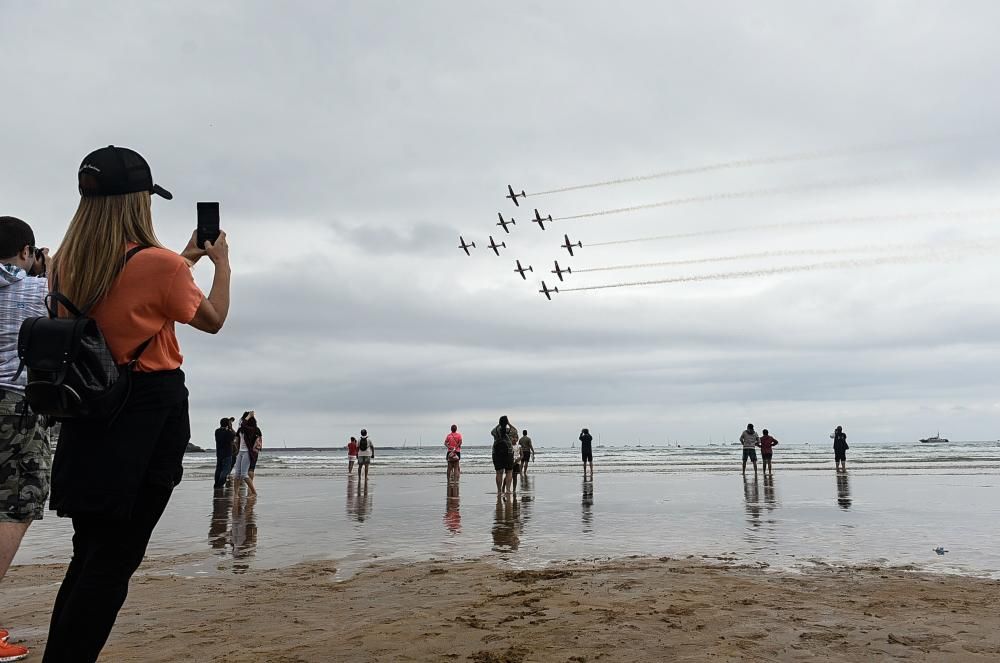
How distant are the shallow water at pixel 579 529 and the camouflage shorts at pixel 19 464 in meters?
3.79

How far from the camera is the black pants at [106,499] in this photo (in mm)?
2484

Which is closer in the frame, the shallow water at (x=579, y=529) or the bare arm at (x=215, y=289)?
the bare arm at (x=215, y=289)

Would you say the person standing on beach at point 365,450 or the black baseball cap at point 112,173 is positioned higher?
the black baseball cap at point 112,173

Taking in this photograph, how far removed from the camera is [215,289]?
300 centimetres

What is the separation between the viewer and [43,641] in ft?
14.4

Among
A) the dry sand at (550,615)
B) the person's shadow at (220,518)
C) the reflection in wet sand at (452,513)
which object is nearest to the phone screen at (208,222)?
the dry sand at (550,615)

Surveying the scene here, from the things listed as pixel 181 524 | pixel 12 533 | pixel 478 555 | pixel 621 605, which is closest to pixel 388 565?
pixel 478 555

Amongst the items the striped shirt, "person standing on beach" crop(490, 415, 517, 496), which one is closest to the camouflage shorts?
the striped shirt

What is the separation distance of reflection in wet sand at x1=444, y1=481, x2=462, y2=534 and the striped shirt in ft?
24.4

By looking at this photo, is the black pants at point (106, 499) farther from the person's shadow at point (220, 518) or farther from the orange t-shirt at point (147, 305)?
the person's shadow at point (220, 518)

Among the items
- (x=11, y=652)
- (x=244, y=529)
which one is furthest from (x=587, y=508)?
(x=11, y=652)

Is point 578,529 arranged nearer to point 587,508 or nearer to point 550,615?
point 587,508

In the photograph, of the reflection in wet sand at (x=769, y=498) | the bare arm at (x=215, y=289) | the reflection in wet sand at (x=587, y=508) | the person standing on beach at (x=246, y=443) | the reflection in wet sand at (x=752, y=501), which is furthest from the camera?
the person standing on beach at (x=246, y=443)

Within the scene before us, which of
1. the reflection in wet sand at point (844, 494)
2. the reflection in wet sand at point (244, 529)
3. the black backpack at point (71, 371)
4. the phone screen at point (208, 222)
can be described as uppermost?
the phone screen at point (208, 222)
